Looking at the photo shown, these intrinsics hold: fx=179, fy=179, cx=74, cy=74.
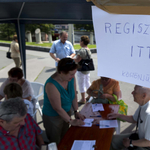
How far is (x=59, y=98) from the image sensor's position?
203cm

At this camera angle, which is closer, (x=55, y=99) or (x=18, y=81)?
(x=55, y=99)

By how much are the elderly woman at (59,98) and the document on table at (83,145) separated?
1.00 feet

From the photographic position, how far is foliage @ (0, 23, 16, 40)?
Result: 18173 millimetres

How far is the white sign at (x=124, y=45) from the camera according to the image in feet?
4.02

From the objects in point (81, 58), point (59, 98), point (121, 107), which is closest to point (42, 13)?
point (81, 58)

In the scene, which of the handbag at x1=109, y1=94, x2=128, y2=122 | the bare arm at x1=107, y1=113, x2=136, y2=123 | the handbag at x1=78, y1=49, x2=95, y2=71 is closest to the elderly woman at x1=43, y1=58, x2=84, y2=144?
the bare arm at x1=107, y1=113, x2=136, y2=123

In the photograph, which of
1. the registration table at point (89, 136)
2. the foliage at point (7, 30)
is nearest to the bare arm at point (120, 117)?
the registration table at point (89, 136)

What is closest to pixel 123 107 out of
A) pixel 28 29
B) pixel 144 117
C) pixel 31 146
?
pixel 144 117

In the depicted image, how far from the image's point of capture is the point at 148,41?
3.97ft

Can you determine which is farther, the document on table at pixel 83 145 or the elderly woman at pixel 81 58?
the elderly woman at pixel 81 58

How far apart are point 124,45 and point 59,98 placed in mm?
1022

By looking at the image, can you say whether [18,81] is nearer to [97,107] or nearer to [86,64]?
[97,107]

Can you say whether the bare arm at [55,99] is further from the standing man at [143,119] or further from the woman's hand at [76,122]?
the standing man at [143,119]

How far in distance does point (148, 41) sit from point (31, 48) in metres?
14.0
